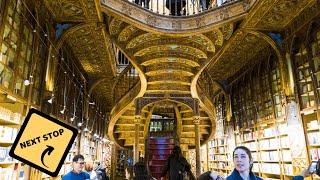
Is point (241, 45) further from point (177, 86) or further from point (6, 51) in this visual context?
point (6, 51)

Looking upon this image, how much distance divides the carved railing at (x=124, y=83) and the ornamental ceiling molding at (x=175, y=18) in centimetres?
217

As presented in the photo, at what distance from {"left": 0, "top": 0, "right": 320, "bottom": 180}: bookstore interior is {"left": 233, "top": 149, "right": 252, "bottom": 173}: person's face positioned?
8.83ft

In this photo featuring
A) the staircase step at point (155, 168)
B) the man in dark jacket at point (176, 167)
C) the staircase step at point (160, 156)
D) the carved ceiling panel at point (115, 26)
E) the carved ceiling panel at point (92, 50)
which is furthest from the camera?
the staircase step at point (160, 156)

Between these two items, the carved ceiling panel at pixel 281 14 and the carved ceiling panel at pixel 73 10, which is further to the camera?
the carved ceiling panel at pixel 281 14

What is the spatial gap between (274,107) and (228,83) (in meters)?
3.56

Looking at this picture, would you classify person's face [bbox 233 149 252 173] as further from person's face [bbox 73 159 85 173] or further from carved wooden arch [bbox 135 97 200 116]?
carved wooden arch [bbox 135 97 200 116]

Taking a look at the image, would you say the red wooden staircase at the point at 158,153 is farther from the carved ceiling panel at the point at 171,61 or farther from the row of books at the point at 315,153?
the row of books at the point at 315,153

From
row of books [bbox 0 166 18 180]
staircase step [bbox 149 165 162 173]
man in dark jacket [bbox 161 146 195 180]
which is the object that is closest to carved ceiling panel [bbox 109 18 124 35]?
man in dark jacket [bbox 161 146 195 180]

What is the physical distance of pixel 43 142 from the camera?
37.2 inches

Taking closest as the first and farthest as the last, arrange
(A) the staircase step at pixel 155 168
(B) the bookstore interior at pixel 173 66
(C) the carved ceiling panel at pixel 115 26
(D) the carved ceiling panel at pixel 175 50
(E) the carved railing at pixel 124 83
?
(B) the bookstore interior at pixel 173 66
(C) the carved ceiling panel at pixel 115 26
(D) the carved ceiling panel at pixel 175 50
(E) the carved railing at pixel 124 83
(A) the staircase step at pixel 155 168

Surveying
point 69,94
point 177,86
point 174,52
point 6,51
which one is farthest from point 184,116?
point 6,51

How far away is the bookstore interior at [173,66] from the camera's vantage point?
4227 millimetres

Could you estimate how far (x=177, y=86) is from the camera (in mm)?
7352

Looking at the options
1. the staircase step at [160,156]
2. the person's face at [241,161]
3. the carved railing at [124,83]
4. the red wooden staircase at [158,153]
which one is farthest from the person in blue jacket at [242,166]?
the staircase step at [160,156]
